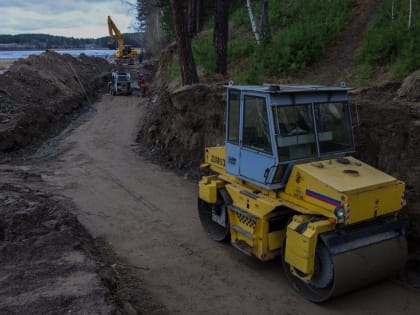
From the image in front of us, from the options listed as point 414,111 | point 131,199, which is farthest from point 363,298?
point 131,199

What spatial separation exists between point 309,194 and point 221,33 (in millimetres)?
12114

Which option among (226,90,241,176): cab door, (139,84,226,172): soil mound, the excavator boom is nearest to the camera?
(226,90,241,176): cab door

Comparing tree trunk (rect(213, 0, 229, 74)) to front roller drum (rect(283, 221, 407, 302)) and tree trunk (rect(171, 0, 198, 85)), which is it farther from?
front roller drum (rect(283, 221, 407, 302))

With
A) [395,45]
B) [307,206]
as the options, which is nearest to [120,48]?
[395,45]

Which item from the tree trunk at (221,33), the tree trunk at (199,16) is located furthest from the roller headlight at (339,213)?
the tree trunk at (199,16)

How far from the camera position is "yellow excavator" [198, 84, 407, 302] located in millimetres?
6785

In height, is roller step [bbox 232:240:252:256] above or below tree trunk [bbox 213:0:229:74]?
below

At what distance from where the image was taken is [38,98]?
85.4 ft

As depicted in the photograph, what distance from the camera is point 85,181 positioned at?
1438 centimetres

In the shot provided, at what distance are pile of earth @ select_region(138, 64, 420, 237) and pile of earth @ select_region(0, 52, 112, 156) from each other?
529 cm

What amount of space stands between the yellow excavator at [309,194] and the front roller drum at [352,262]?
0.05 ft

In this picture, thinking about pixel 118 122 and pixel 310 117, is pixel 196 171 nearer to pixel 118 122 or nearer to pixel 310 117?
pixel 310 117

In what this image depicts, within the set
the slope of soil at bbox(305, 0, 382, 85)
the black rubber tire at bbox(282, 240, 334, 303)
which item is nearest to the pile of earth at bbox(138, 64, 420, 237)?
the black rubber tire at bbox(282, 240, 334, 303)

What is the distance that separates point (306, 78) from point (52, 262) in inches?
421
